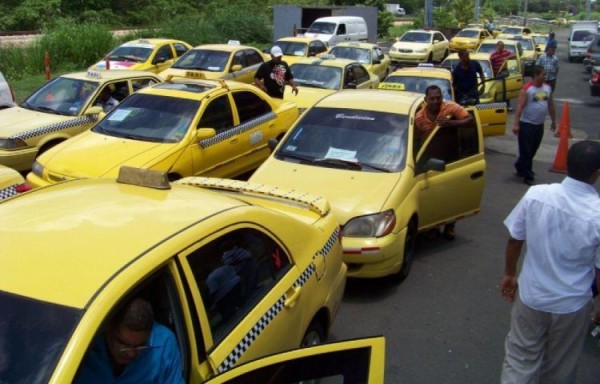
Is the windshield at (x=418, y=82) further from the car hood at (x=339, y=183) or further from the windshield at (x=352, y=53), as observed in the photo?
the windshield at (x=352, y=53)

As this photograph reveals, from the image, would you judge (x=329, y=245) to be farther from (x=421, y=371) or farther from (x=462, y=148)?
(x=462, y=148)

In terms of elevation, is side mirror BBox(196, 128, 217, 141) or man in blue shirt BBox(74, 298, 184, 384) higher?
man in blue shirt BBox(74, 298, 184, 384)

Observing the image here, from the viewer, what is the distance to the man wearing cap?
37.1 ft

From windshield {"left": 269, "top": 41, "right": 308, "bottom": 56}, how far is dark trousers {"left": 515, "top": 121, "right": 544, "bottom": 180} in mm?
10838

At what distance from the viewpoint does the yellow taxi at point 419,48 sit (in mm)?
26766

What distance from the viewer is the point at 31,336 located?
2229 millimetres

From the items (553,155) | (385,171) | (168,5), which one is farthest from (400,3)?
(385,171)

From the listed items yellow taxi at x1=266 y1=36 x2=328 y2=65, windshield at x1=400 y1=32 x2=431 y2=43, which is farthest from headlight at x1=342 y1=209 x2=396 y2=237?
windshield at x1=400 y1=32 x2=431 y2=43

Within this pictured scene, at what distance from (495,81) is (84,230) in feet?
39.9

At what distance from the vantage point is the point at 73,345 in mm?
2166

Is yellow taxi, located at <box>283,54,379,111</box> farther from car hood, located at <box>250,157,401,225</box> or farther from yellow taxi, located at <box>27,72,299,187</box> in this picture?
car hood, located at <box>250,157,401,225</box>

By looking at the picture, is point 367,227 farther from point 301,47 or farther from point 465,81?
point 301,47

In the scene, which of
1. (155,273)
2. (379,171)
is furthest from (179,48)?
(155,273)

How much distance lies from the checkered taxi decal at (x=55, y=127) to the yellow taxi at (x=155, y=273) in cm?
571
